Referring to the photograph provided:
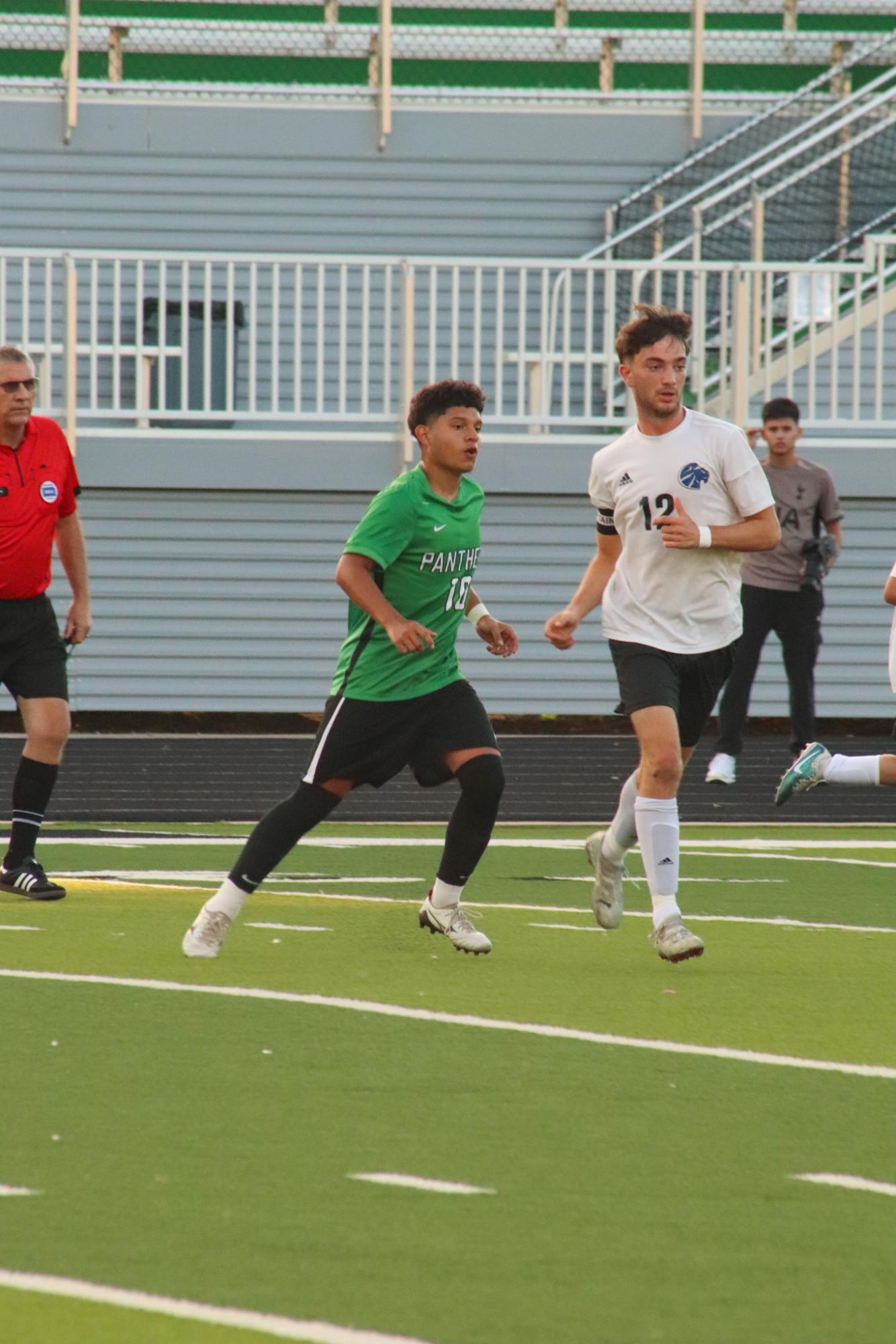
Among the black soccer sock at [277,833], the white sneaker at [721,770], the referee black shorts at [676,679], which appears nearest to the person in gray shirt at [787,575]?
the white sneaker at [721,770]

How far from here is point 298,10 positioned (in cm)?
2178

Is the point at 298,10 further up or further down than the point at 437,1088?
further up

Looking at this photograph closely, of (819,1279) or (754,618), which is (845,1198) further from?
(754,618)

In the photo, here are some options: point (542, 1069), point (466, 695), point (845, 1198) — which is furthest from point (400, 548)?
point (845, 1198)

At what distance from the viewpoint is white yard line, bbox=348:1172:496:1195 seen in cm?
398

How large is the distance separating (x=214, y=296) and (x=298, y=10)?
4.47 meters

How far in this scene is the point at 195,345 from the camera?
18.2 metres

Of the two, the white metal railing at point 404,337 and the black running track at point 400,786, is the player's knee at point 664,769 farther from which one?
the white metal railing at point 404,337

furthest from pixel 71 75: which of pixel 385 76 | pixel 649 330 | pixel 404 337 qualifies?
pixel 649 330

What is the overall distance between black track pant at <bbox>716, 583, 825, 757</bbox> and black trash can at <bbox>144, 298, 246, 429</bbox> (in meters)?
6.41

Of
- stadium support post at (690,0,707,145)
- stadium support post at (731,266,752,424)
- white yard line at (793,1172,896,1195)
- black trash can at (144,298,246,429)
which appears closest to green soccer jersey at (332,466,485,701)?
white yard line at (793,1172,896,1195)

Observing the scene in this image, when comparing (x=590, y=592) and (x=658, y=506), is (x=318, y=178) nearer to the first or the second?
(x=590, y=592)

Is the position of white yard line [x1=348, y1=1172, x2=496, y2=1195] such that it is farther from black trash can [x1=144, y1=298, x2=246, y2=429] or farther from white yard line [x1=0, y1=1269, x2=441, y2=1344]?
black trash can [x1=144, y1=298, x2=246, y2=429]

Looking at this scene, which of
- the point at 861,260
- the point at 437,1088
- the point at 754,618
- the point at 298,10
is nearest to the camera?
the point at 437,1088
